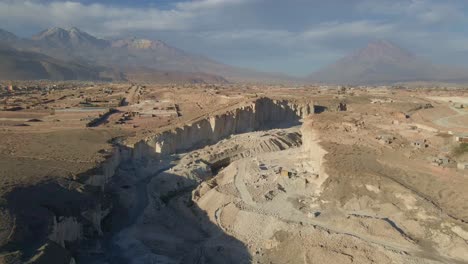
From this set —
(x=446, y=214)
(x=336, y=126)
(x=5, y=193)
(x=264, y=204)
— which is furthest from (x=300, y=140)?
(x=5, y=193)

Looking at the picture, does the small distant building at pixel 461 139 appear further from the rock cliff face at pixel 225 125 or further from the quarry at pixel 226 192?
the rock cliff face at pixel 225 125

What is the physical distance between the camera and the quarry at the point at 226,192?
90.8 feet

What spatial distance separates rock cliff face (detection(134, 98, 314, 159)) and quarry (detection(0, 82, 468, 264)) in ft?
0.77

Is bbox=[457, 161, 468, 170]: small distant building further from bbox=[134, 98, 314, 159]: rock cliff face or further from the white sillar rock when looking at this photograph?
the white sillar rock

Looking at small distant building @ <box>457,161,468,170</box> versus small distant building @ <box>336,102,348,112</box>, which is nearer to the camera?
small distant building @ <box>457,161,468,170</box>

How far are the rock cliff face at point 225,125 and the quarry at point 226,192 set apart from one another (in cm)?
23

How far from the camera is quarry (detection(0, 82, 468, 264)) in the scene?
2769 cm

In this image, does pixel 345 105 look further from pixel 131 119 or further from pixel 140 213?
pixel 140 213

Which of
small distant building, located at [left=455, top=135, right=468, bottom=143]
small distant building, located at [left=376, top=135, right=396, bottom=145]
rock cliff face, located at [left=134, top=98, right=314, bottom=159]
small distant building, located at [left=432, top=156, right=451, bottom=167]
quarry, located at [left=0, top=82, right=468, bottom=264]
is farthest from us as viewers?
rock cliff face, located at [left=134, top=98, right=314, bottom=159]

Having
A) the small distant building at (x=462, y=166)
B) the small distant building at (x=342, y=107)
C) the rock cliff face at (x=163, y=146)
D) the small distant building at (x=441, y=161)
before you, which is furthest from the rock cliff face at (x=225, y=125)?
the small distant building at (x=462, y=166)

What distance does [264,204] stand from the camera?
35.6 meters

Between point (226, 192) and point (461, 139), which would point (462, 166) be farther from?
point (226, 192)

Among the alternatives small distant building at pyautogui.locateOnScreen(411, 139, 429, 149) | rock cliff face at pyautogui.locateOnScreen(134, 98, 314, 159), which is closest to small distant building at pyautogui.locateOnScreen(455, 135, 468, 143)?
small distant building at pyautogui.locateOnScreen(411, 139, 429, 149)

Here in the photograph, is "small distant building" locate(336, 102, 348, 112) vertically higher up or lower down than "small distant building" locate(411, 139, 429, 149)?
lower down
